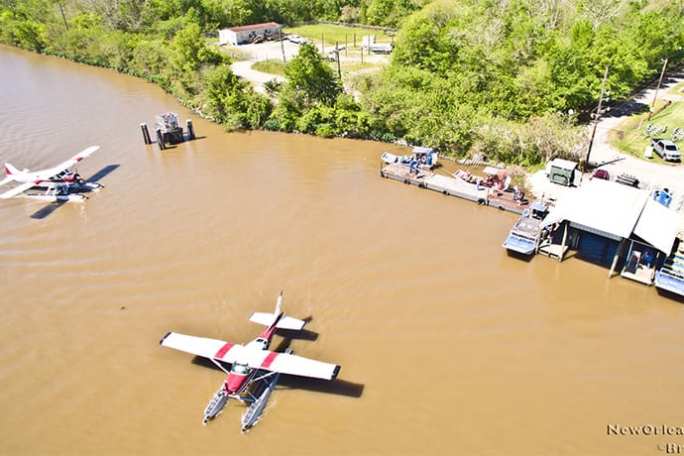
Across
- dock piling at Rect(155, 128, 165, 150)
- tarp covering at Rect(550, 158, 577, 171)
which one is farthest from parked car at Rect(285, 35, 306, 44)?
tarp covering at Rect(550, 158, 577, 171)

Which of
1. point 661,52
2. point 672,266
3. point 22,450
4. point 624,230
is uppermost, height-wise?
point 661,52

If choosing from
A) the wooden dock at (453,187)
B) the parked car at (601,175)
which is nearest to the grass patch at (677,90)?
the parked car at (601,175)

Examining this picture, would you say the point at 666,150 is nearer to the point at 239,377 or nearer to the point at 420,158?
the point at 420,158

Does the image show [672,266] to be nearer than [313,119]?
Yes

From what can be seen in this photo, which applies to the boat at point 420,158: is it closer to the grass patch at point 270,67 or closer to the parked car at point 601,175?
the parked car at point 601,175

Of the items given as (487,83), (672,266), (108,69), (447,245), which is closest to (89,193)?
(447,245)

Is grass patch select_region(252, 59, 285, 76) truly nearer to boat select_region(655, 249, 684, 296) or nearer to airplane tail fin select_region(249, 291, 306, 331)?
airplane tail fin select_region(249, 291, 306, 331)

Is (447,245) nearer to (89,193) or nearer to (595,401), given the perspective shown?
(595,401)
